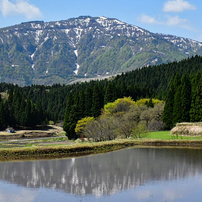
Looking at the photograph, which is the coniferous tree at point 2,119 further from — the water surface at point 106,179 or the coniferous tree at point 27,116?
the water surface at point 106,179

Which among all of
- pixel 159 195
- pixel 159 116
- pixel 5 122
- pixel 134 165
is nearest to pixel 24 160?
pixel 134 165

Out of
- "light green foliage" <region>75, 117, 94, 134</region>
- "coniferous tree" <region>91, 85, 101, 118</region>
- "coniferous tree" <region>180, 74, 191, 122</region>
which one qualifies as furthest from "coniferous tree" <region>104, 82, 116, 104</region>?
"coniferous tree" <region>180, 74, 191, 122</region>

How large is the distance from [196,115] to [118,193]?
49507 mm

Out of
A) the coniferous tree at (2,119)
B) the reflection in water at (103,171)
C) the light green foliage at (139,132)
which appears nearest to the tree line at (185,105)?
the light green foliage at (139,132)

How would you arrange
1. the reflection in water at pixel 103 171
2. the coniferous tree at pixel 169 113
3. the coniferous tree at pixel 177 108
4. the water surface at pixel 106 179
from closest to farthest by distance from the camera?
the water surface at pixel 106 179 → the reflection in water at pixel 103 171 → the coniferous tree at pixel 177 108 → the coniferous tree at pixel 169 113

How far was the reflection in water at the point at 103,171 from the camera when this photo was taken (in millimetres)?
24516

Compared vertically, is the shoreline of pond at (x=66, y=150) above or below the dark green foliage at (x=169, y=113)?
below

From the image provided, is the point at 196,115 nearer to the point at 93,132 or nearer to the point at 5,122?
the point at 93,132

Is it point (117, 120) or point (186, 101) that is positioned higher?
point (186, 101)

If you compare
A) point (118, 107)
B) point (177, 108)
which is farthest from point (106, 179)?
point (118, 107)

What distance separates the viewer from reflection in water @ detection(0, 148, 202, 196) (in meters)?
24.5

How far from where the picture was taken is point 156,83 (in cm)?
19262

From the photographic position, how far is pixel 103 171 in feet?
95.1

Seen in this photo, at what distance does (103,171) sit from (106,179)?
9.77 ft
